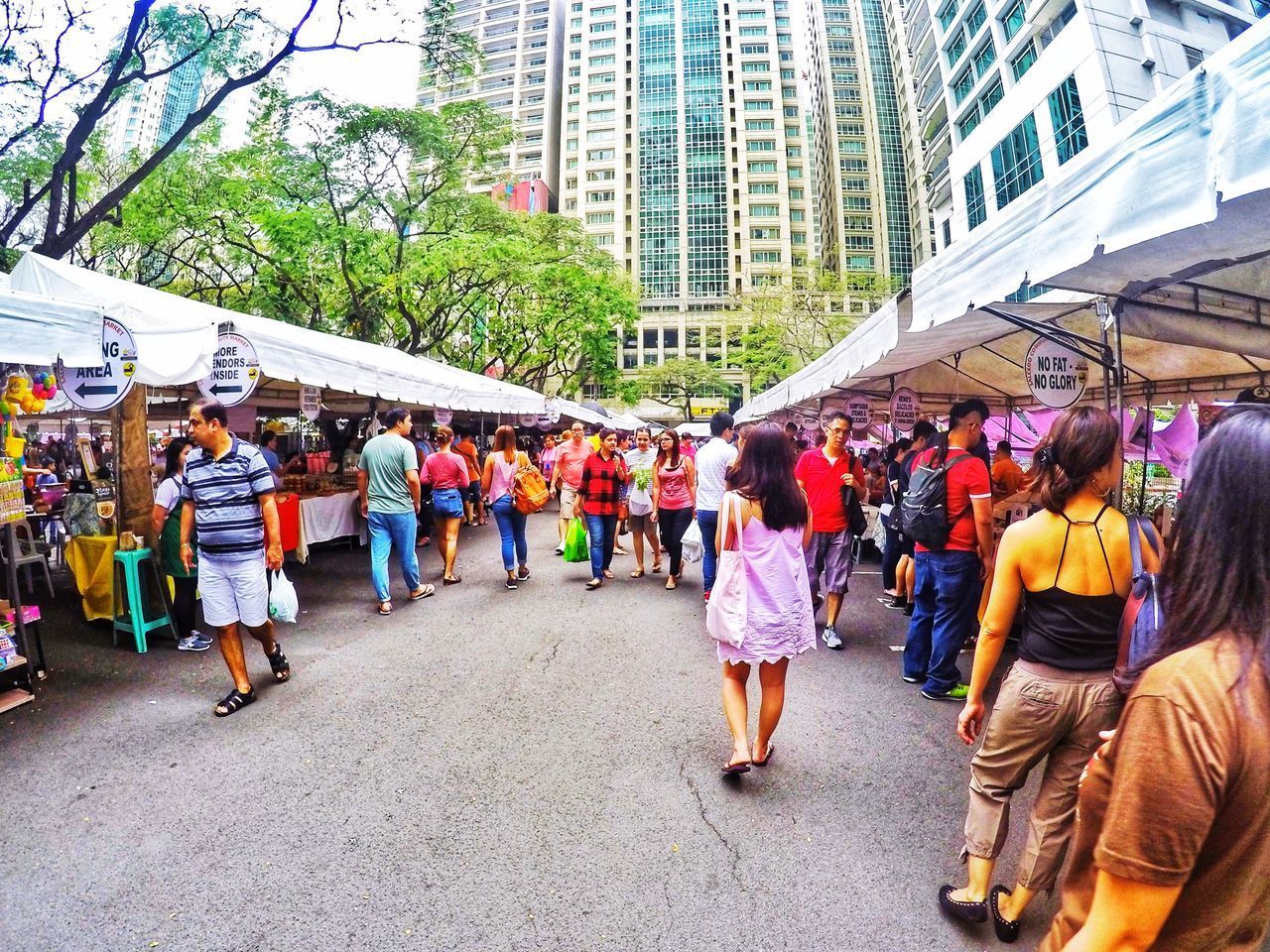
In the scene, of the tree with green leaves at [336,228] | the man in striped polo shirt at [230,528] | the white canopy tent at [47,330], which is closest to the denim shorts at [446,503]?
the man in striped polo shirt at [230,528]

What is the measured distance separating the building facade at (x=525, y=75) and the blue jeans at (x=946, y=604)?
73.7 m

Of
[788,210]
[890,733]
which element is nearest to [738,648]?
[890,733]

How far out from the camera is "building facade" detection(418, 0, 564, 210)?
7081 centimetres

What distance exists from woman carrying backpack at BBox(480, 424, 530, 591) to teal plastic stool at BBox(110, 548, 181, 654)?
10.5 feet

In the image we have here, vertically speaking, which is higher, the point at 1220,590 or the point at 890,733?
the point at 1220,590

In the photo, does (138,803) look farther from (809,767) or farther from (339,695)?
(809,767)

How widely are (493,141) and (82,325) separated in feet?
53.7

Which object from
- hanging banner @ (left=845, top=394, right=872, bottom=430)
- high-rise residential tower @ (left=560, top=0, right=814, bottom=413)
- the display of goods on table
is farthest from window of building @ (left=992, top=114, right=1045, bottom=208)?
high-rise residential tower @ (left=560, top=0, right=814, bottom=413)

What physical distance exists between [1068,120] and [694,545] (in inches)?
897

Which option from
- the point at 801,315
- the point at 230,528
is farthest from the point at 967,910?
the point at 801,315

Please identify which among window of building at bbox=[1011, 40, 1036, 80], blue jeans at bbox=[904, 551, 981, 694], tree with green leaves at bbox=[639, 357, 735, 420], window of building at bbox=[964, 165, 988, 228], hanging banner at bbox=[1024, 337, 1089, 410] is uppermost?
window of building at bbox=[1011, 40, 1036, 80]

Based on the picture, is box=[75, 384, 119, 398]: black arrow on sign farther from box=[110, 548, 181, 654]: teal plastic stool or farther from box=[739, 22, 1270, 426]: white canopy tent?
box=[739, 22, 1270, 426]: white canopy tent

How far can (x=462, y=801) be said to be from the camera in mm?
3027

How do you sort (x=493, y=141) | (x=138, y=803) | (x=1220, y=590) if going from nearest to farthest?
(x=1220, y=590) → (x=138, y=803) → (x=493, y=141)
